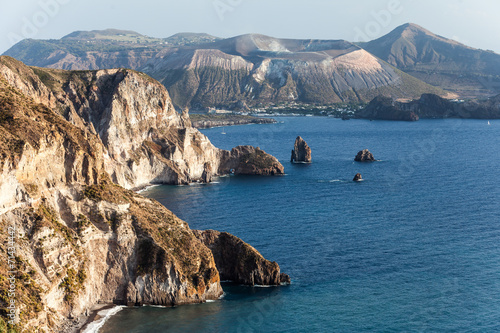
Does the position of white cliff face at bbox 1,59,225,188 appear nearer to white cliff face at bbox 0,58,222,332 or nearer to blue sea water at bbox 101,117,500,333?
blue sea water at bbox 101,117,500,333

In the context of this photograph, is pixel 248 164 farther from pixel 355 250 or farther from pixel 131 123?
pixel 355 250

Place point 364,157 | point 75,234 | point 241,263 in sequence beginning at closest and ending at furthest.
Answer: point 75,234 → point 241,263 → point 364,157

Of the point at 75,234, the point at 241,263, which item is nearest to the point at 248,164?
the point at 241,263

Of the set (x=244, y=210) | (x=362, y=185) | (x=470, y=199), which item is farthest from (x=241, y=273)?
(x=362, y=185)

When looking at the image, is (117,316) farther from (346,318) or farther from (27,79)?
(27,79)

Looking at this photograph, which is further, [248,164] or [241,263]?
[248,164]
